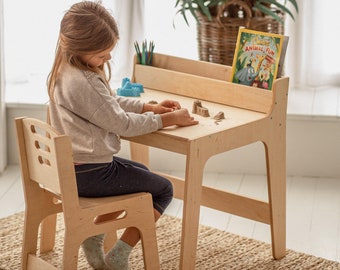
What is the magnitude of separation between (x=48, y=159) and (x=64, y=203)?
14 cm

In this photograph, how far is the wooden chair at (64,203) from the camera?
7.83 feet

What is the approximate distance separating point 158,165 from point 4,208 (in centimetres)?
78

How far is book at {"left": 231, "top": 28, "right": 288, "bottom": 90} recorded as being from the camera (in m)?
2.79

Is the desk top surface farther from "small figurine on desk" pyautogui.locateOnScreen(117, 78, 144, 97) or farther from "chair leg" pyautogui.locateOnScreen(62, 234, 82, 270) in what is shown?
"chair leg" pyautogui.locateOnScreen(62, 234, 82, 270)

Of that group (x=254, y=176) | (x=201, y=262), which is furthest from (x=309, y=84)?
(x=201, y=262)

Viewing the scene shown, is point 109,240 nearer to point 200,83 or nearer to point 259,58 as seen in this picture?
point 200,83

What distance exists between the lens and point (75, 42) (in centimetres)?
249

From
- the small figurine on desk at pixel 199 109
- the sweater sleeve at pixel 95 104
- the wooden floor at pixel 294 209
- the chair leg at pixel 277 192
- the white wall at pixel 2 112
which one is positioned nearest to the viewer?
the sweater sleeve at pixel 95 104

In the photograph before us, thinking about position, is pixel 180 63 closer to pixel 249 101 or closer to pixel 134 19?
pixel 249 101

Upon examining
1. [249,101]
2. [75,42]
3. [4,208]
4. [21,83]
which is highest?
[75,42]

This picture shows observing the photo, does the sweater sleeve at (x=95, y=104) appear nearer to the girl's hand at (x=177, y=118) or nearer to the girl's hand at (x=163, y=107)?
the girl's hand at (x=177, y=118)

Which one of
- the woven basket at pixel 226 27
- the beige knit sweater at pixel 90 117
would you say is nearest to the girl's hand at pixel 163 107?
the beige knit sweater at pixel 90 117

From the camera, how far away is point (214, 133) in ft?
8.41

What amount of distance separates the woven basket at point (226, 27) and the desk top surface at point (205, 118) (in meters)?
0.81
